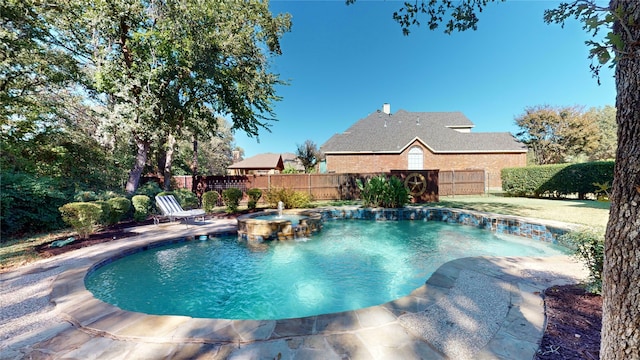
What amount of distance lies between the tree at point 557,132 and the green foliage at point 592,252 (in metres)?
26.5

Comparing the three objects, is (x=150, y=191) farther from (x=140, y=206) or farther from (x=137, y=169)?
(x=140, y=206)

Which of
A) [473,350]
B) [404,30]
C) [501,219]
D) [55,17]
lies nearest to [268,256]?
[473,350]

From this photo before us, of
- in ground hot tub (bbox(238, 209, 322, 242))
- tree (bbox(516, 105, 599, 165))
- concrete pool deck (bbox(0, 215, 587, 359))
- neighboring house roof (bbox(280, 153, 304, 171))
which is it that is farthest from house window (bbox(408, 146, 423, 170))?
concrete pool deck (bbox(0, 215, 587, 359))

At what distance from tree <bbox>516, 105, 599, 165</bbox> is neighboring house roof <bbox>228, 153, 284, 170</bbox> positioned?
2764cm

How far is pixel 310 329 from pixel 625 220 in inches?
92.5

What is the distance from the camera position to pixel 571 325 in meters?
2.29

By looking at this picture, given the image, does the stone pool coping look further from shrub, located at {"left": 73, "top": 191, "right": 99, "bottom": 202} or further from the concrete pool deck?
shrub, located at {"left": 73, "top": 191, "right": 99, "bottom": 202}

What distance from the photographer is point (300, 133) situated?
27.1 m

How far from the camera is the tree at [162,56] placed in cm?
886

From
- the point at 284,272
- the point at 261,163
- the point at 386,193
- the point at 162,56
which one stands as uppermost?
the point at 162,56

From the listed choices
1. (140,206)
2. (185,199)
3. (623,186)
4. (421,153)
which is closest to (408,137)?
(421,153)

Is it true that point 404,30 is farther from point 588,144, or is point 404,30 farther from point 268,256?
point 588,144

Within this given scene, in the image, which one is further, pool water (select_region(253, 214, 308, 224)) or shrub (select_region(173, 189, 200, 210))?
shrub (select_region(173, 189, 200, 210))

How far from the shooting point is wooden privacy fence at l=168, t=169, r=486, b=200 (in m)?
14.6
